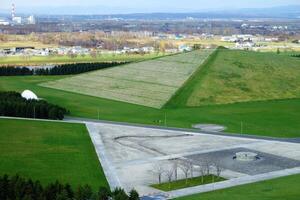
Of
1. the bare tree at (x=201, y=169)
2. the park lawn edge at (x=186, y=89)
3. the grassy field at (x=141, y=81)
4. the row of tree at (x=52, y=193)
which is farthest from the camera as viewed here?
the grassy field at (x=141, y=81)

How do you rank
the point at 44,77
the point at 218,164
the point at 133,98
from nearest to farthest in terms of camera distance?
the point at 218,164
the point at 133,98
the point at 44,77

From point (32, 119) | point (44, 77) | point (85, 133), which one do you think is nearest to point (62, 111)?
point (32, 119)

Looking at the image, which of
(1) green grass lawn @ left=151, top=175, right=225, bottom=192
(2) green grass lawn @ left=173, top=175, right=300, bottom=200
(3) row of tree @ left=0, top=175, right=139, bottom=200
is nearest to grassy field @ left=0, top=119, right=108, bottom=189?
(1) green grass lawn @ left=151, top=175, right=225, bottom=192

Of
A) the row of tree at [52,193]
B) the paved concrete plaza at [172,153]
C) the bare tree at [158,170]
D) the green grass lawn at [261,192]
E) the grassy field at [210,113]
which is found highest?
the row of tree at [52,193]

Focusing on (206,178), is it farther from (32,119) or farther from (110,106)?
(110,106)

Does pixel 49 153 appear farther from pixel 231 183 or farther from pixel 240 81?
pixel 240 81

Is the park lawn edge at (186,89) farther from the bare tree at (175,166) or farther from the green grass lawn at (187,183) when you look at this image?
the green grass lawn at (187,183)

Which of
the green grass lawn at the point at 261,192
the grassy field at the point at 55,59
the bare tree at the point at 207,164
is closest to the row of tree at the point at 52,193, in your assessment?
the green grass lawn at the point at 261,192

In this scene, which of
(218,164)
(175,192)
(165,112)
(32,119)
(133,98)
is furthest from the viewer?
(133,98)
